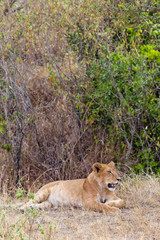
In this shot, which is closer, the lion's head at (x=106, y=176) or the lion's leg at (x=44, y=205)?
the lion's head at (x=106, y=176)

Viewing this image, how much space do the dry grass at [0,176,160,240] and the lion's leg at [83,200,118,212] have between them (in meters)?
0.10

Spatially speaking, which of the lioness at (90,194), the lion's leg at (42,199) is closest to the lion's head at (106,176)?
the lioness at (90,194)

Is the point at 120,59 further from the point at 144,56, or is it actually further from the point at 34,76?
the point at 34,76

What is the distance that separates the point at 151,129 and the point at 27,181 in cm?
242

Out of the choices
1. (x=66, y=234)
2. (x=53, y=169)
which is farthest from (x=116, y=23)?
(x=66, y=234)

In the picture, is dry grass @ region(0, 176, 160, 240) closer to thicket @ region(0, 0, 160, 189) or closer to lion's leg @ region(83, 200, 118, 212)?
lion's leg @ region(83, 200, 118, 212)

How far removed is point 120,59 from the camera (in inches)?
301

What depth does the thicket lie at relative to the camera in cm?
774

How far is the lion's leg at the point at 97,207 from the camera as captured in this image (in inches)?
239

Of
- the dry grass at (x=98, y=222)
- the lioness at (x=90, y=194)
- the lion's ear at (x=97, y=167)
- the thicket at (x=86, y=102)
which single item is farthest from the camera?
the thicket at (x=86, y=102)

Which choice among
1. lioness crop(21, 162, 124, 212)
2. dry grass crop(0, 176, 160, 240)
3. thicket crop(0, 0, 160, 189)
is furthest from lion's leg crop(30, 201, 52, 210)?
thicket crop(0, 0, 160, 189)

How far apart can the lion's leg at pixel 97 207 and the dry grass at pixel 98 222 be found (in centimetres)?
10

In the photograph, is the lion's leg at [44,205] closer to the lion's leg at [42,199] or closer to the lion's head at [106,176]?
the lion's leg at [42,199]

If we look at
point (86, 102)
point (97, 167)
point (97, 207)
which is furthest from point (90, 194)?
point (86, 102)
